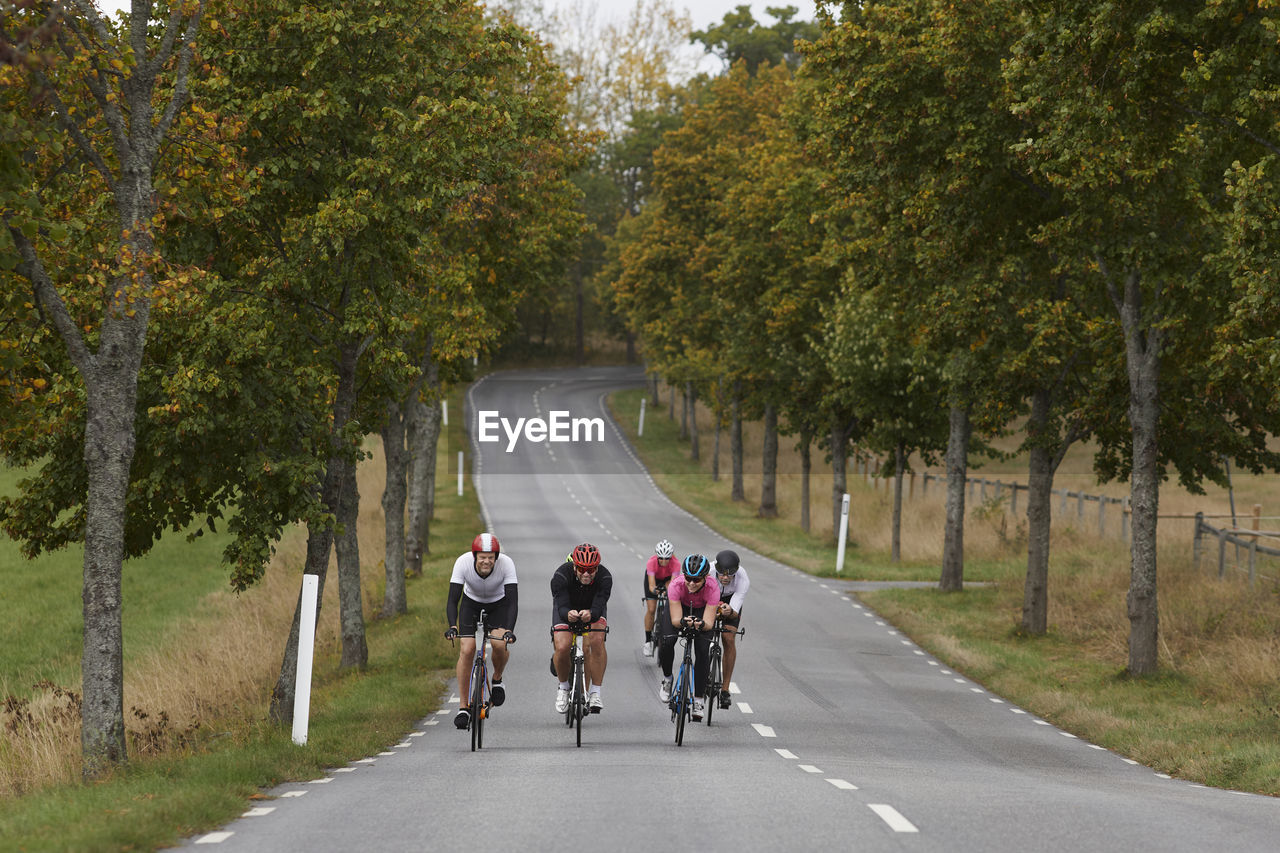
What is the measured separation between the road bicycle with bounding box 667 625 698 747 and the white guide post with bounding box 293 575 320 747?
134 inches

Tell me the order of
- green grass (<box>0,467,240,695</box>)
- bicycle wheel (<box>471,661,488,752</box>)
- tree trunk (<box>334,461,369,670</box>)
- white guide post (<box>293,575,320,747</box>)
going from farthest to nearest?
green grass (<box>0,467,240,695</box>)
tree trunk (<box>334,461,369,670</box>)
white guide post (<box>293,575,320,747</box>)
bicycle wheel (<box>471,661,488,752</box>)

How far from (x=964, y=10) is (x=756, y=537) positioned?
24.9 m

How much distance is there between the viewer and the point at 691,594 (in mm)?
14508

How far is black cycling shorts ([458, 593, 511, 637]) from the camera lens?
13.4m

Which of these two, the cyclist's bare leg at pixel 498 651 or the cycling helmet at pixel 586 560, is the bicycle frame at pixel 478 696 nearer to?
the cyclist's bare leg at pixel 498 651

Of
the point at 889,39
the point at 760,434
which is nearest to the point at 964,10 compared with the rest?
the point at 889,39

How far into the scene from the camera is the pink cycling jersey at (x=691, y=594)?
14336mm

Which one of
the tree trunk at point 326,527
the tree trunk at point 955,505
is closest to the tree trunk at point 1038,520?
the tree trunk at point 955,505

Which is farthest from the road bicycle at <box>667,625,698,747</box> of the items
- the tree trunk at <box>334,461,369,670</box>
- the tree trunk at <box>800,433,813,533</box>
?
the tree trunk at <box>800,433,813,533</box>

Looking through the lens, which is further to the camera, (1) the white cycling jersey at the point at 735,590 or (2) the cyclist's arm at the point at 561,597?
(1) the white cycling jersey at the point at 735,590

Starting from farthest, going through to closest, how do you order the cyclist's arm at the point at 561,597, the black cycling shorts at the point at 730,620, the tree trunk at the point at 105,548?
the black cycling shorts at the point at 730,620 < the cyclist's arm at the point at 561,597 < the tree trunk at the point at 105,548

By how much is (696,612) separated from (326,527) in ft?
12.8

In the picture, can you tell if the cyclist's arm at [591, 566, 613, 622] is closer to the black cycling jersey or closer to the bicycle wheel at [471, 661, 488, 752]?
the black cycling jersey

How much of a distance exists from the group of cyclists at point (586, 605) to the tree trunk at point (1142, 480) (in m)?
6.75
